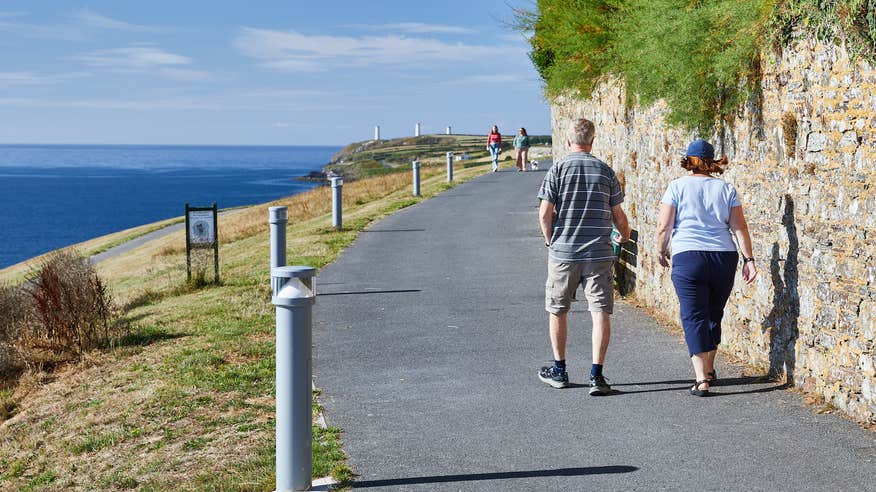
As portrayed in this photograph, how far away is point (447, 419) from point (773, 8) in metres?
3.84

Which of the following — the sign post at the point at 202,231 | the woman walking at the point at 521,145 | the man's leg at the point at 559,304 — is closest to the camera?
the man's leg at the point at 559,304

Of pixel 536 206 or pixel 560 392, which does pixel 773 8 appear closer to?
pixel 560 392

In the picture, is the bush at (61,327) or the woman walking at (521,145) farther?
the woman walking at (521,145)

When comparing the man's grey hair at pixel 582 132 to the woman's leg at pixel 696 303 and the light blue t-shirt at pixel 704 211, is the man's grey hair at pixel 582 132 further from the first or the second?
the woman's leg at pixel 696 303

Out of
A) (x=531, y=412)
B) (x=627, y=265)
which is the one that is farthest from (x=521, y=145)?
(x=531, y=412)

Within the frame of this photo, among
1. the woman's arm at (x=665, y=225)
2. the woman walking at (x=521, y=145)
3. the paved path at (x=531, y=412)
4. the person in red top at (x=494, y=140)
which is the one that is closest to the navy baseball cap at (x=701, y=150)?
the woman's arm at (x=665, y=225)

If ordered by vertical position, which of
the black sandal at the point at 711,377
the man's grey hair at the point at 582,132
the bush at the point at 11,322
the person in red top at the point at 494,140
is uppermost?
the person in red top at the point at 494,140

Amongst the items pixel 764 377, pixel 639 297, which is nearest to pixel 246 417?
pixel 764 377

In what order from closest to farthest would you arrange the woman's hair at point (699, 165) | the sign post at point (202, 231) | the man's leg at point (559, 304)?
the woman's hair at point (699, 165)
the man's leg at point (559, 304)
the sign post at point (202, 231)

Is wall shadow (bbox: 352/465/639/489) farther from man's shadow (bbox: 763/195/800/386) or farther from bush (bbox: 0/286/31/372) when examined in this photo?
bush (bbox: 0/286/31/372)

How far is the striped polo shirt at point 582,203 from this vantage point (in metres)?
6.82

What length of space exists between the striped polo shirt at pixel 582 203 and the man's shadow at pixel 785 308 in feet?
4.03

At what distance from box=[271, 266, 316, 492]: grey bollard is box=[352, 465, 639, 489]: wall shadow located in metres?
0.37

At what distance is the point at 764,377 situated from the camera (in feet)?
23.3
